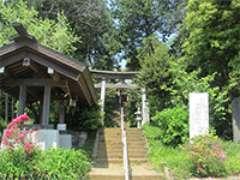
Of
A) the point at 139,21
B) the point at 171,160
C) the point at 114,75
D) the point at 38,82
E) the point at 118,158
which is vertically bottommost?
the point at 118,158

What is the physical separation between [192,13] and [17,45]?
655 cm

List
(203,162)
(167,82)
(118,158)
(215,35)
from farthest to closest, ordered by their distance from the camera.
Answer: (167,82) < (215,35) < (118,158) < (203,162)

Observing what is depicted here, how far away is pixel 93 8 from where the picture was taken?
2355 centimetres

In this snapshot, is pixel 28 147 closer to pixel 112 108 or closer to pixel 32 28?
pixel 32 28

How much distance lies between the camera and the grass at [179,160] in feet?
24.6

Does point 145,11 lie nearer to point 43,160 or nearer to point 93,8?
point 93,8

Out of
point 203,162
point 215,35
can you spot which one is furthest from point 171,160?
point 215,35

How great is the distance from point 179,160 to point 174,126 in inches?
91.8

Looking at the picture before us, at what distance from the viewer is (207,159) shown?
711cm

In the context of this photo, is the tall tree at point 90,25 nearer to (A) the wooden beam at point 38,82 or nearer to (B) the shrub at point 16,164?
(A) the wooden beam at point 38,82

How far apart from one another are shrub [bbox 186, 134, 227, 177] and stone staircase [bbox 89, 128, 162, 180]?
1015mm

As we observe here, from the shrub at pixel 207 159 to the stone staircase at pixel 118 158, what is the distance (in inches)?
39.9

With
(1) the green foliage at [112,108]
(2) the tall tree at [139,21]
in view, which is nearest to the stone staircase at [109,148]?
(1) the green foliage at [112,108]

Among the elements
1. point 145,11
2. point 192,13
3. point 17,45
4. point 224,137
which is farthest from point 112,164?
point 145,11
